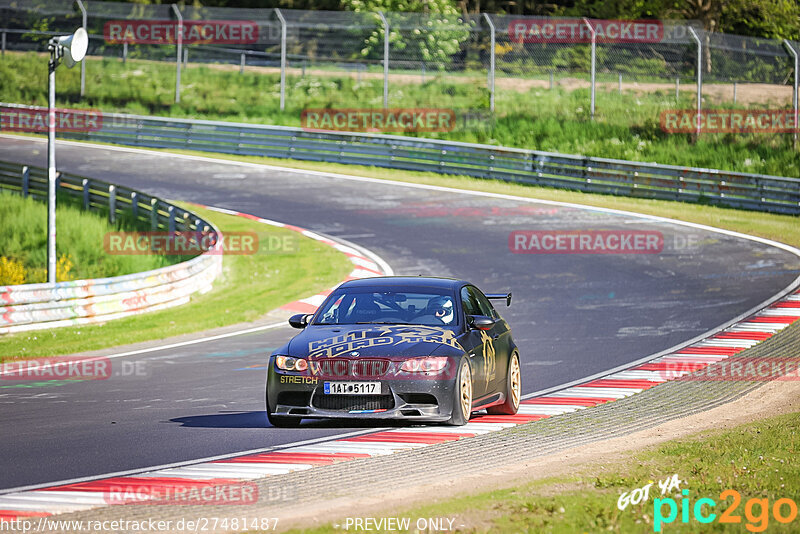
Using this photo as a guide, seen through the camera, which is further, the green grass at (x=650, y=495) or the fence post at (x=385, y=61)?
the fence post at (x=385, y=61)

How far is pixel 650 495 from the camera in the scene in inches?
290

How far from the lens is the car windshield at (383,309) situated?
35.4ft

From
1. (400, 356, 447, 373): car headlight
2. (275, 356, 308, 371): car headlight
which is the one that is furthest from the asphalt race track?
(400, 356, 447, 373): car headlight

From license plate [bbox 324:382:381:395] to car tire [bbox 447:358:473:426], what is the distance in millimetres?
692

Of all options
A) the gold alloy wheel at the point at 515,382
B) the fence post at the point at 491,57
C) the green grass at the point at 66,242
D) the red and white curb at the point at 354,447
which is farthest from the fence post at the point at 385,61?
the gold alloy wheel at the point at 515,382

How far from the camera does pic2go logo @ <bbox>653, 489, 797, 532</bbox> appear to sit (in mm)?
6684

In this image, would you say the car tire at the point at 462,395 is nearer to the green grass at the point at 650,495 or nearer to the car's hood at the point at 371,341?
the car's hood at the point at 371,341

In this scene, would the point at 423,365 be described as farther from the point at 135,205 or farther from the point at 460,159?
the point at 460,159

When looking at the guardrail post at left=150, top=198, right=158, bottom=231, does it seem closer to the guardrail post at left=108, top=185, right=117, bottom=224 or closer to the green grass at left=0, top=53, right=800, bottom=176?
the guardrail post at left=108, top=185, right=117, bottom=224

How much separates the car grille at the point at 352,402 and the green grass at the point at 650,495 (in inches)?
80.1

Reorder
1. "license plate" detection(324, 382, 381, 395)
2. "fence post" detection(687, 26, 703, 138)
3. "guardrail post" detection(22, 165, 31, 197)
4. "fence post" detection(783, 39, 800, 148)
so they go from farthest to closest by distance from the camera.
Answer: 1. "fence post" detection(687, 26, 703, 138)
2. "guardrail post" detection(22, 165, 31, 197)
3. "fence post" detection(783, 39, 800, 148)
4. "license plate" detection(324, 382, 381, 395)

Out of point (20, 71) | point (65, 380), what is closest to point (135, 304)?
point (65, 380)

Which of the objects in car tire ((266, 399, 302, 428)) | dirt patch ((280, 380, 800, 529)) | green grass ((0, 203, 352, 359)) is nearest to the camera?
dirt patch ((280, 380, 800, 529))

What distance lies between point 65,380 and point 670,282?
1192cm
